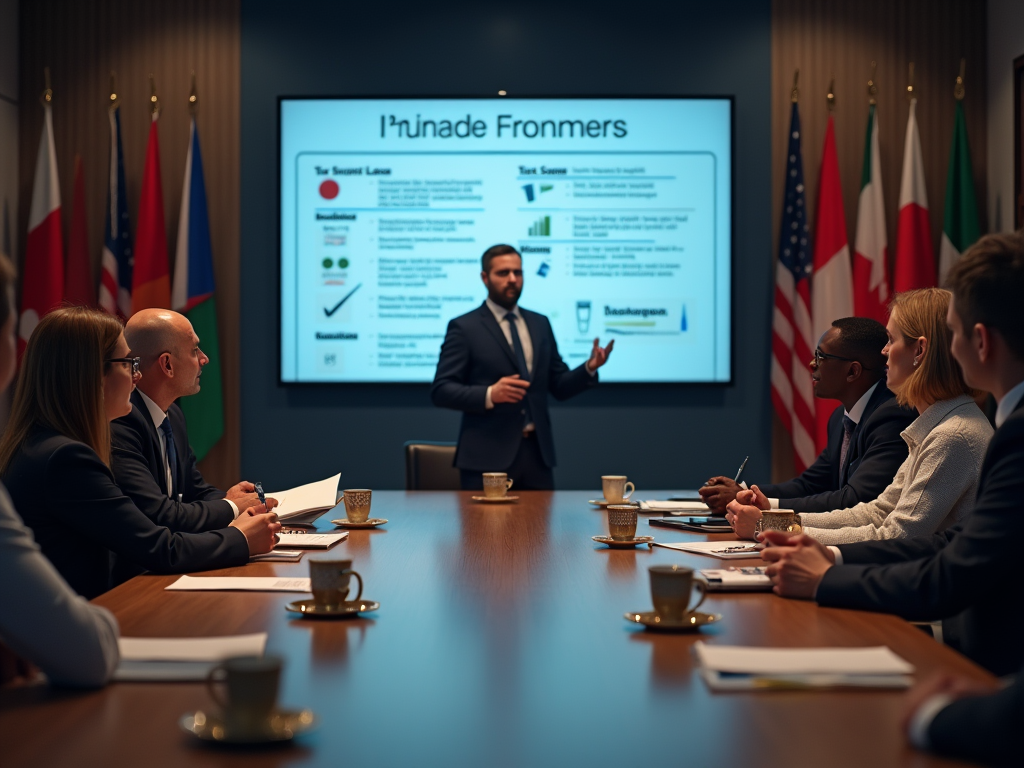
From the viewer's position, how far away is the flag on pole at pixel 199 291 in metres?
5.89

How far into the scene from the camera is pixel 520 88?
6.05 m

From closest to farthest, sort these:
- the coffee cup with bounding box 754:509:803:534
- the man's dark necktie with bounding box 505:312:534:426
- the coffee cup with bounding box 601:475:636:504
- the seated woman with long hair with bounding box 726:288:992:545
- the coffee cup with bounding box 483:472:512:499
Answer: the seated woman with long hair with bounding box 726:288:992:545 → the coffee cup with bounding box 754:509:803:534 → the coffee cup with bounding box 601:475:636:504 → the coffee cup with bounding box 483:472:512:499 → the man's dark necktie with bounding box 505:312:534:426

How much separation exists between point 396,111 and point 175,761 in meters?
5.27

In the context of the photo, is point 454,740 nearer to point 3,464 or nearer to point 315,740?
point 315,740

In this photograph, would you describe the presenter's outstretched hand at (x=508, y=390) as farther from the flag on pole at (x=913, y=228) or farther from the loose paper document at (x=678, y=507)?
the flag on pole at (x=913, y=228)

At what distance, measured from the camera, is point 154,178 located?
233 inches

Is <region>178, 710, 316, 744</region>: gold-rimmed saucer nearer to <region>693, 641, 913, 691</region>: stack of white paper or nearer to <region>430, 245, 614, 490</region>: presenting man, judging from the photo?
<region>693, 641, 913, 691</region>: stack of white paper

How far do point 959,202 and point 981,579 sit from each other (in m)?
4.71

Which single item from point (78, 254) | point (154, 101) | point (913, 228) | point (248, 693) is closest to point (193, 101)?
point (154, 101)

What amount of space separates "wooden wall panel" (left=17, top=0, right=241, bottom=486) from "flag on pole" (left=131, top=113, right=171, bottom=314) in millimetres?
149

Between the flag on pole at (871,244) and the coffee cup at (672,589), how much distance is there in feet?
14.9


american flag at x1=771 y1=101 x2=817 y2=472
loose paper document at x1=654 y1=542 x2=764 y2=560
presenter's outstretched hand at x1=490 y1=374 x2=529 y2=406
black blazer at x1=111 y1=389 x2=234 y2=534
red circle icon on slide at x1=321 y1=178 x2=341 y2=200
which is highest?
red circle icon on slide at x1=321 y1=178 x2=341 y2=200

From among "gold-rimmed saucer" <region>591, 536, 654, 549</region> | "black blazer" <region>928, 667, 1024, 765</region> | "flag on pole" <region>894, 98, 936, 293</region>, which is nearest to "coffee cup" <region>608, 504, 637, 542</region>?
"gold-rimmed saucer" <region>591, 536, 654, 549</region>

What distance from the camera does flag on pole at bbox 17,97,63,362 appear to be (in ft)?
19.2
